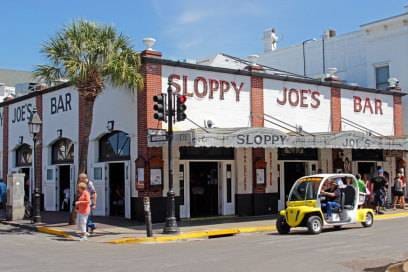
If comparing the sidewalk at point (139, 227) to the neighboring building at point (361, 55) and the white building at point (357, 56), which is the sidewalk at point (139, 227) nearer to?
the white building at point (357, 56)

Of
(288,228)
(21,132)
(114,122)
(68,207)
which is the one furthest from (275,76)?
(21,132)

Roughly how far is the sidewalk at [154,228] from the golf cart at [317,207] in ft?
6.16

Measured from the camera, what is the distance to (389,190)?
29.4m

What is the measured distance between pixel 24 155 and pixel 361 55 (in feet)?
64.0

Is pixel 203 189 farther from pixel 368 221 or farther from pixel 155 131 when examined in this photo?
pixel 368 221

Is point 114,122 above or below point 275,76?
below

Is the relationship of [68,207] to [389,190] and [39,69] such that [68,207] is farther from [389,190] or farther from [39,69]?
[389,190]

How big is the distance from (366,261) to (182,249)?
4.62m

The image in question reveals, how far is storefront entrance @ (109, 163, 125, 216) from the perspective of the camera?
23.4 metres

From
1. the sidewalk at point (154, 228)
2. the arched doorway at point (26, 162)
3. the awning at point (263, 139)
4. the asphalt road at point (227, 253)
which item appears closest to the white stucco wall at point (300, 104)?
the awning at point (263, 139)

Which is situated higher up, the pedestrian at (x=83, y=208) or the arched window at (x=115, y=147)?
the arched window at (x=115, y=147)

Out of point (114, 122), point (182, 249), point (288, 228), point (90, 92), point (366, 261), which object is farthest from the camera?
point (114, 122)

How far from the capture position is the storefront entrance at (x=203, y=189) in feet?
74.7

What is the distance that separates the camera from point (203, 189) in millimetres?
23125
